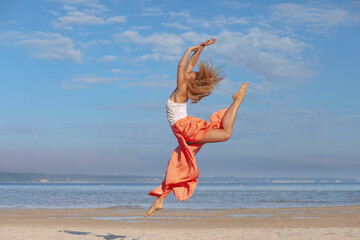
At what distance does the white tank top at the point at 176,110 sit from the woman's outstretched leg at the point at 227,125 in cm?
50

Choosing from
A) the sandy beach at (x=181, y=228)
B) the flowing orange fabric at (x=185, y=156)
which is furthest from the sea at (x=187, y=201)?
the flowing orange fabric at (x=185, y=156)

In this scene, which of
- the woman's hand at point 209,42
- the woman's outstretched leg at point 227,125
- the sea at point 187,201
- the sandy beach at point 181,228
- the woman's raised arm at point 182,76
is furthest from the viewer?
the sea at point 187,201

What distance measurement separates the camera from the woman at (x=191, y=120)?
6051 mm

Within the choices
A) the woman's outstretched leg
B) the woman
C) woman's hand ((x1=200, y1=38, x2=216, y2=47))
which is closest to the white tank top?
the woman

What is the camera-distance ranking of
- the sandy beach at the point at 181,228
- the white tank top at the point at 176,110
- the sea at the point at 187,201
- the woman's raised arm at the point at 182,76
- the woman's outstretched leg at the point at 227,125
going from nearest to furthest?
the woman's outstretched leg at the point at 227,125
the woman's raised arm at the point at 182,76
the white tank top at the point at 176,110
the sandy beach at the point at 181,228
the sea at the point at 187,201

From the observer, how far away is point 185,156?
6.42 metres

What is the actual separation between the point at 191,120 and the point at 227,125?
544 mm

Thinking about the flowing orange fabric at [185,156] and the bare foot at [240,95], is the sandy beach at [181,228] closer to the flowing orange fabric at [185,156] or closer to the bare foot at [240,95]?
the flowing orange fabric at [185,156]

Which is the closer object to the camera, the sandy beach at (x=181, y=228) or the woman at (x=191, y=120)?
the woman at (x=191, y=120)

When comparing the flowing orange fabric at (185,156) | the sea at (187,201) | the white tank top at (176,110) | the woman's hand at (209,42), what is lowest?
the sea at (187,201)

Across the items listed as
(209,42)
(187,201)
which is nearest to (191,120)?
(209,42)

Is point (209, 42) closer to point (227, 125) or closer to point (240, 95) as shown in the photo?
point (240, 95)

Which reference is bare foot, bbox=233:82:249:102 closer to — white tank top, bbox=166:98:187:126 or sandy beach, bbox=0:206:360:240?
white tank top, bbox=166:98:187:126

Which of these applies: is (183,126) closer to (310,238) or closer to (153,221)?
(310,238)
